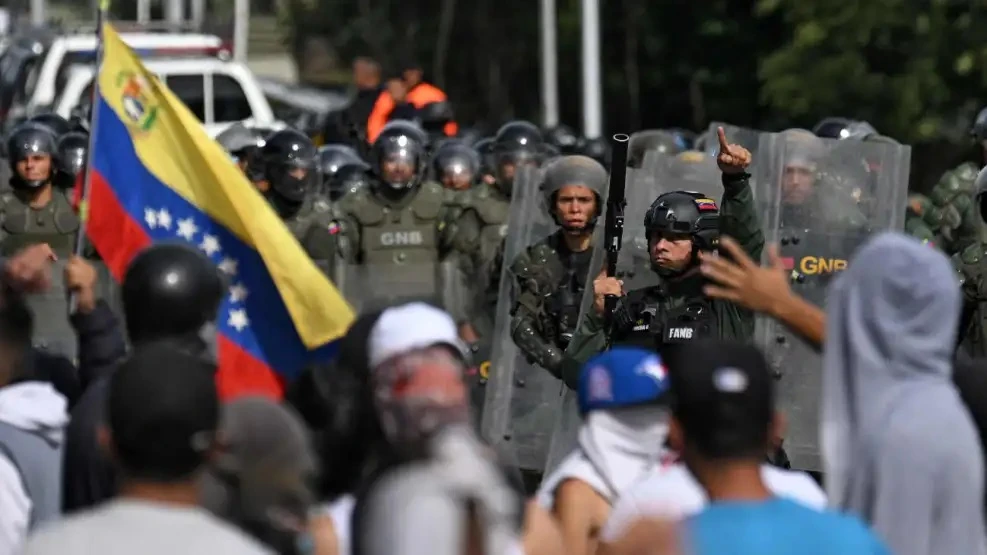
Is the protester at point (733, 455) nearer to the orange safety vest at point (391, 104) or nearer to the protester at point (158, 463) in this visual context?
the protester at point (158, 463)

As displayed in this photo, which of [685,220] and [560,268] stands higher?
[685,220]

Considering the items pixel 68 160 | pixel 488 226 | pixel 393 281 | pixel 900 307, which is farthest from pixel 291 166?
pixel 900 307

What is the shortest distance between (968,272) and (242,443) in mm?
6172

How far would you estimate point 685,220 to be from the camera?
28.0ft

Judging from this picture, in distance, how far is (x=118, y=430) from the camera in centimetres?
424

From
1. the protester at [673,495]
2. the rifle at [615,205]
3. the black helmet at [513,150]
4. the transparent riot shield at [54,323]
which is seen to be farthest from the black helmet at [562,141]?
the protester at [673,495]

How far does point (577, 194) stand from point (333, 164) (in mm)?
6289

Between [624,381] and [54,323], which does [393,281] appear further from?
[624,381]

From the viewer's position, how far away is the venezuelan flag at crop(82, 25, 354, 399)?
21.8 feet

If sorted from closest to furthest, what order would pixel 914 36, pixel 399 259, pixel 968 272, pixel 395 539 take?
pixel 395 539 → pixel 968 272 → pixel 399 259 → pixel 914 36

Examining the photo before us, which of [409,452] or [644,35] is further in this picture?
[644,35]

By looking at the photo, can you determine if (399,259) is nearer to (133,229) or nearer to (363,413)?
(133,229)

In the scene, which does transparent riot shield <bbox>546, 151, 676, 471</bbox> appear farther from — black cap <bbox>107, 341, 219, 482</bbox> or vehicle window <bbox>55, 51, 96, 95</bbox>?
vehicle window <bbox>55, 51, 96, 95</bbox>

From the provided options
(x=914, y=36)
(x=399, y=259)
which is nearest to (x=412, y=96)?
(x=399, y=259)
